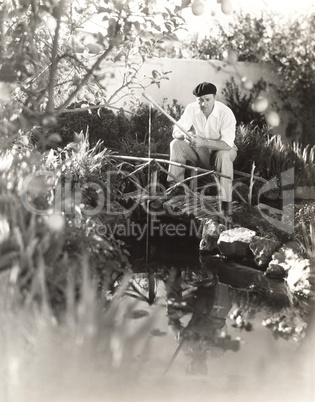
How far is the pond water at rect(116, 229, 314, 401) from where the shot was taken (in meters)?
2.96

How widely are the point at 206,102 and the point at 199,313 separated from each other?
3.43 m

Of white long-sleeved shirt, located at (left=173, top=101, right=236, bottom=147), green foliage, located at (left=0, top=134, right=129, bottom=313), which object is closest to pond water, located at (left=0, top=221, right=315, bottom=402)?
green foliage, located at (left=0, top=134, right=129, bottom=313)

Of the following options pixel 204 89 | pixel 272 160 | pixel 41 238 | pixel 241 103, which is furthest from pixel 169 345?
pixel 241 103

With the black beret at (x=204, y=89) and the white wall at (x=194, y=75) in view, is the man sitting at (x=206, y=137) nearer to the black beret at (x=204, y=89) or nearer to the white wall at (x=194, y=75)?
the black beret at (x=204, y=89)

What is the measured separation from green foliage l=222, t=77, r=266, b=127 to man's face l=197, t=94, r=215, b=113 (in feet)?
8.39

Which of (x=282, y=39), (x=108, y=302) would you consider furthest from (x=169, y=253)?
(x=282, y=39)

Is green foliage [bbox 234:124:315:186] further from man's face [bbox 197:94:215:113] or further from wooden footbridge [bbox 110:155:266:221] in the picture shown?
wooden footbridge [bbox 110:155:266:221]

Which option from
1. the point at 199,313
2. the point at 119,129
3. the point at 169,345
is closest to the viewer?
the point at 169,345

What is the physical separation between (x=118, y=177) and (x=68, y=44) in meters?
2.05

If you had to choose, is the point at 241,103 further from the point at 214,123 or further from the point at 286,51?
the point at 214,123

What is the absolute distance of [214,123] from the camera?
6996 millimetres

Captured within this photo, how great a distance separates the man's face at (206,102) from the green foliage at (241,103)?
256cm

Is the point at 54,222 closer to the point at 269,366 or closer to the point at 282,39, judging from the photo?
the point at 269,366

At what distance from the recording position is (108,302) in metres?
3.77
